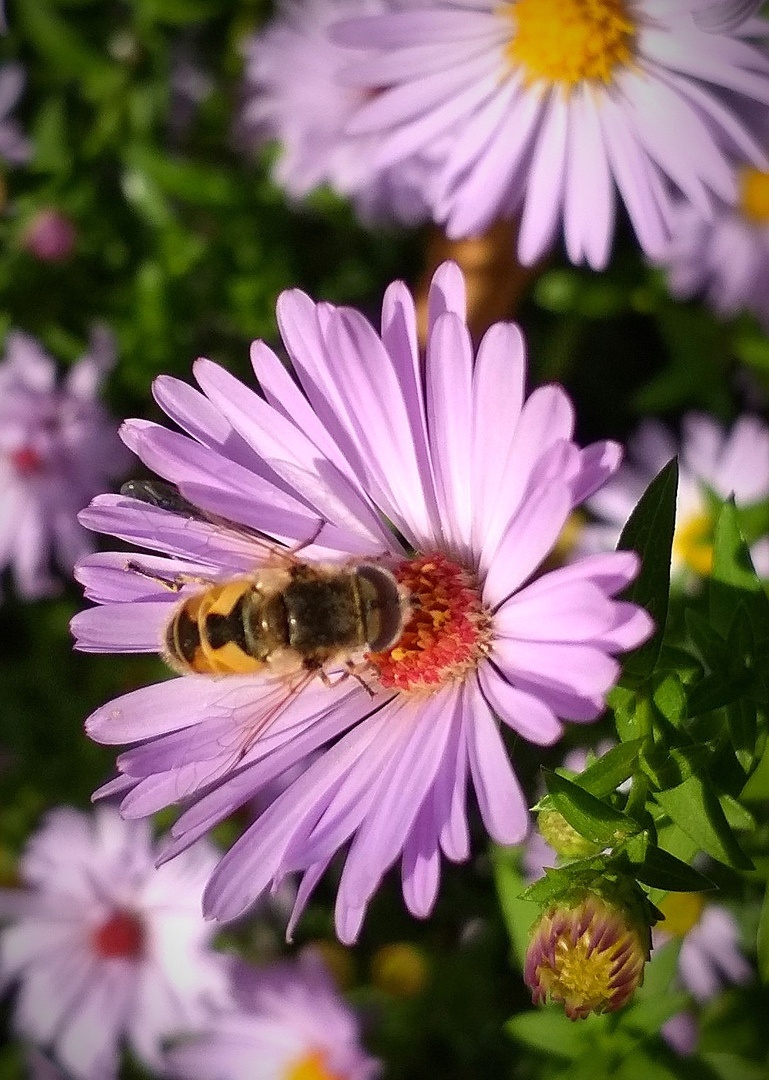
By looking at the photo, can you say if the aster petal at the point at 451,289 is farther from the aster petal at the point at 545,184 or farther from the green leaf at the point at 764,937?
the green leaf at the point at 764,937

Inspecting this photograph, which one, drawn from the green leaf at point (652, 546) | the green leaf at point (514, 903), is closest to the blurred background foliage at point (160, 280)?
the green leaf at point (514, 903)

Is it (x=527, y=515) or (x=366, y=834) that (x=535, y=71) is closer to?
(x=527, y=515)

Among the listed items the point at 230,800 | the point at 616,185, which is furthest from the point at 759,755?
the point at 616,185

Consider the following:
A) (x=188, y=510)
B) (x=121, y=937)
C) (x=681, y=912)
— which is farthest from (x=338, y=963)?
(x=188, y=510)

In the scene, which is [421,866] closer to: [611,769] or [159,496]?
[611,769]

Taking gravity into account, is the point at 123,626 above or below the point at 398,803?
above
